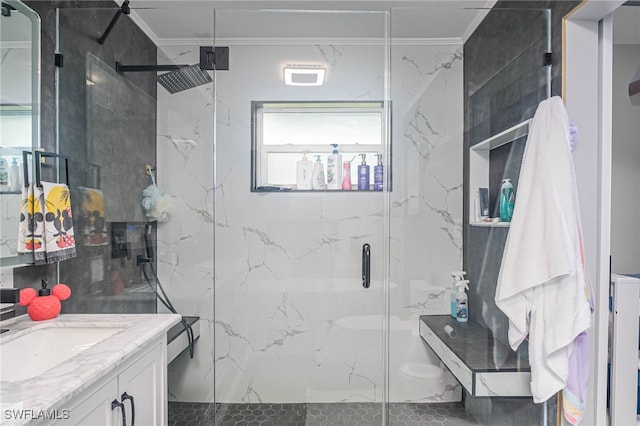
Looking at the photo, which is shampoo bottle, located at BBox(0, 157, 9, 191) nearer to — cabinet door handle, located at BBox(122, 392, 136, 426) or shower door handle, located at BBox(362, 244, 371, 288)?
cabinet door handle, located at BBox(122, 392, 136, 426)

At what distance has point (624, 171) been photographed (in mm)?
1597

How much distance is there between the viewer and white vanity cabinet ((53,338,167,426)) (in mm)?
974

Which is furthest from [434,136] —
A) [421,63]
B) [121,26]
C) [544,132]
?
[121,26]

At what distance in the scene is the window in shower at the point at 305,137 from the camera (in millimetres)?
2174

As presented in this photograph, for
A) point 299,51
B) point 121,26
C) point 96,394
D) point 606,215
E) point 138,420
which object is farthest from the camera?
point 299,51

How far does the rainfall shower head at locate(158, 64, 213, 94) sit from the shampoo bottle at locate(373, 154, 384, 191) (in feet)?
3.69

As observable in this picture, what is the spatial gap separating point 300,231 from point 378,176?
0.60 metres

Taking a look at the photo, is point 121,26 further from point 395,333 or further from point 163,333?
point 395,333

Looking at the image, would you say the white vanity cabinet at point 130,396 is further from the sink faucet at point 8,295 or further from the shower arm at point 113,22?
the shower arm at point 113,22

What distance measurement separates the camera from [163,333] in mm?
1407

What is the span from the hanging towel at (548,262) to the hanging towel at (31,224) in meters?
1.95

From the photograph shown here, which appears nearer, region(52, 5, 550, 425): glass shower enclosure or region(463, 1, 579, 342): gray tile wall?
region(463, 1, 579, 342): gray tile wall

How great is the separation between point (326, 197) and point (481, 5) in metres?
1.47

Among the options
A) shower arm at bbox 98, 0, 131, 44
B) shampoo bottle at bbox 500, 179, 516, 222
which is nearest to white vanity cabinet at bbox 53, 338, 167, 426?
shower arm at bbox 98, 0, 131, 44
